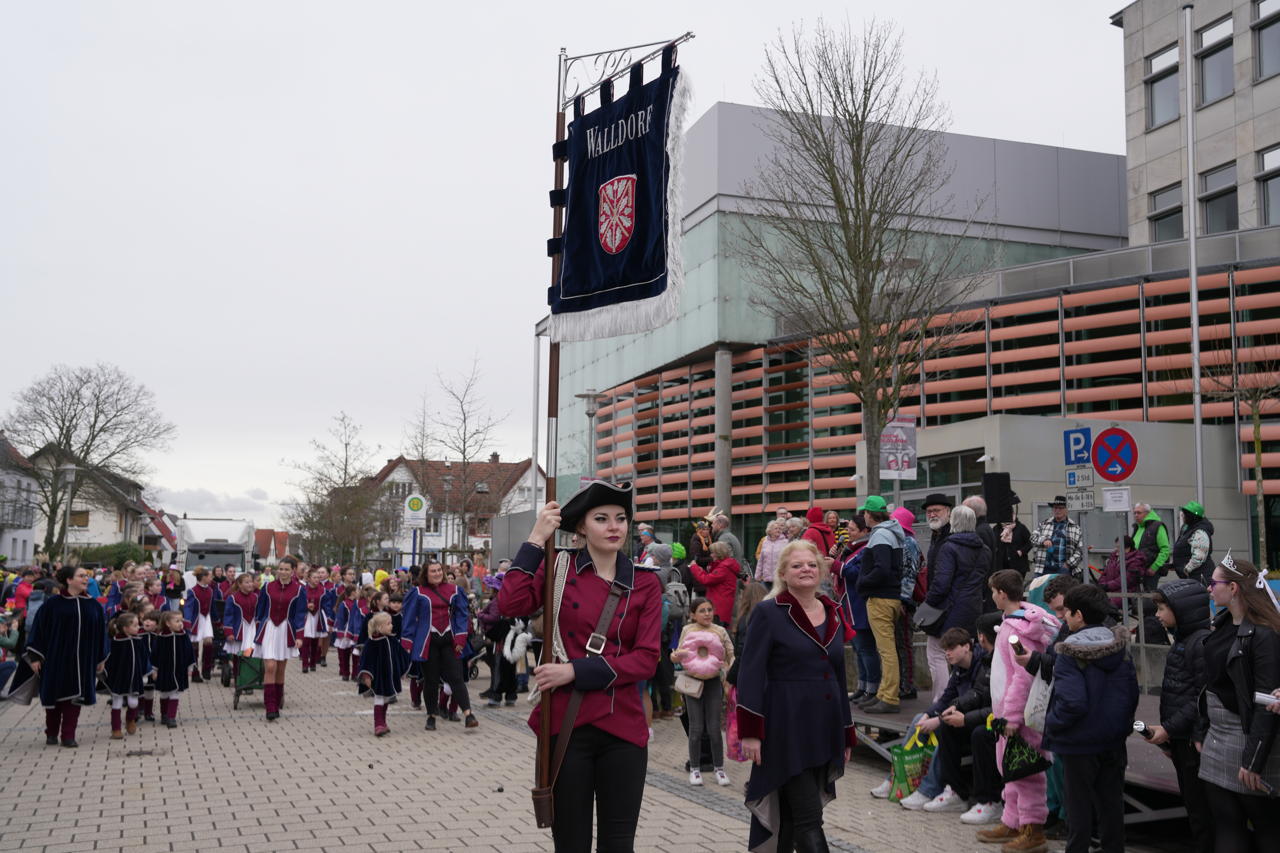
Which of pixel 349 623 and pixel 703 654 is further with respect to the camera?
pixel 349 623

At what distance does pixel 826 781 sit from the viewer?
19.8ft

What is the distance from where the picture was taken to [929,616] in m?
10.6

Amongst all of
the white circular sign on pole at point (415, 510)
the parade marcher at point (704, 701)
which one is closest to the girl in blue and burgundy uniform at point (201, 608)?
the white circular sign on pole at point (415, 510)

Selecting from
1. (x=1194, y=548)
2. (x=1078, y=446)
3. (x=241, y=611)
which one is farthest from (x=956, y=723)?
(x=241, y=611)

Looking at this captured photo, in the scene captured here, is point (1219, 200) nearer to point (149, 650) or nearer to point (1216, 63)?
point (1216, 63)

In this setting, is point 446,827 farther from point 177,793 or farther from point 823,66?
point 823,66

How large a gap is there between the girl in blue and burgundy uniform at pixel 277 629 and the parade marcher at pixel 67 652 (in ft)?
7.20

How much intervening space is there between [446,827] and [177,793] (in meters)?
2.79

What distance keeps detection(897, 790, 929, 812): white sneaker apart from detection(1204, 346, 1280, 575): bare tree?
51.8ft

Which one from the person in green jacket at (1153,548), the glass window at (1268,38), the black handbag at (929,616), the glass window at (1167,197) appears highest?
Answer: the glass window at (1268,38)

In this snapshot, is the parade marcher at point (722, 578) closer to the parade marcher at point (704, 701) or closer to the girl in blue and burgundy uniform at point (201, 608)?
the parade marcher at point (704, 701)

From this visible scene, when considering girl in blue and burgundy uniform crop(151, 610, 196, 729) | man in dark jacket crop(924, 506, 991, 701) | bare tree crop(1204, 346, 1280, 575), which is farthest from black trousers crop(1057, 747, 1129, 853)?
bare tree crop(1204, 346, 1280, 575)

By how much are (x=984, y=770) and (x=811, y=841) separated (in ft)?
11.0

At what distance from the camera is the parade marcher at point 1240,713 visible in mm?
6082
